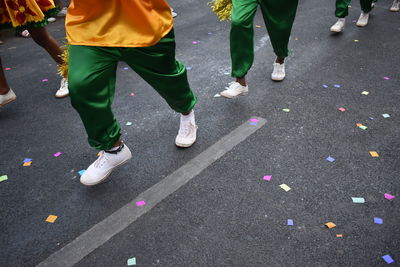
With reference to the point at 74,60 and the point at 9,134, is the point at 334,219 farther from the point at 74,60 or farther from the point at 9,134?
the point at 9,134

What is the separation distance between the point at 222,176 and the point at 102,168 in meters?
0.87

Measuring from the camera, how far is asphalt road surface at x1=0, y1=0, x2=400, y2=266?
187 centimetres

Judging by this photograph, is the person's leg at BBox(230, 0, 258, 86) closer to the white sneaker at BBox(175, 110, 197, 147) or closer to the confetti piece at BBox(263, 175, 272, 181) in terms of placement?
the white sneaker at BBox(175, 110, 197, 147)

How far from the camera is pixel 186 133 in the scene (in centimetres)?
269

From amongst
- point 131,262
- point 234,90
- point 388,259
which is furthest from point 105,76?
point 388,259

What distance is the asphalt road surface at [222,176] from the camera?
1.87 meters

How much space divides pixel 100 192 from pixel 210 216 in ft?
2.70

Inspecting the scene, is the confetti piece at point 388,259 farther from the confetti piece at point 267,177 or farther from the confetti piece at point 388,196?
the confetti piece at point 267,177

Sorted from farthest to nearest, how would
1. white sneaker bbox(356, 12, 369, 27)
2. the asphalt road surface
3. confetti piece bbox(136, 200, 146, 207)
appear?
white sneaker bbox(356, 12, 369, 27) → confetti piece bbox(136, 200, 146, 207) → the asphalt road surface

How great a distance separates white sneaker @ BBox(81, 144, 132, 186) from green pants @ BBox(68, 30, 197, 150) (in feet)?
0.61

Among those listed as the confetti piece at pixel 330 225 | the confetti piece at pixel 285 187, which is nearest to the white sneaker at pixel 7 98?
the confetti piece at pixel 285 187

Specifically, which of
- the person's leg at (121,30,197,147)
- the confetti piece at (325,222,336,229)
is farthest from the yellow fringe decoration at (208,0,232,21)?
the confetti piece at (325,222,336,229)

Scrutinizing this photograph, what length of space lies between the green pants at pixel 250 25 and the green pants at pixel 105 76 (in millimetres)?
924

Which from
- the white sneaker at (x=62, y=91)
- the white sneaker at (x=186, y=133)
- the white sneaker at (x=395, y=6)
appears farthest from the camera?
the white sneaker at (x=395, y=6)
